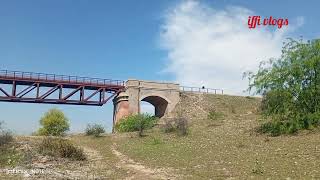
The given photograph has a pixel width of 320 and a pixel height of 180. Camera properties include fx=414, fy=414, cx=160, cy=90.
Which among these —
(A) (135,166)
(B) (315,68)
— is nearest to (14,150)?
(A) (135,166)

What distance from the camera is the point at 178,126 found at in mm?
35125

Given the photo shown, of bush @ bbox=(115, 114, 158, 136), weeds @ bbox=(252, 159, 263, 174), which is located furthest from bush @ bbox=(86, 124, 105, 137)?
weeds @ bbox=(252, 159, 263, 174)

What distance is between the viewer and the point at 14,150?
2467cm

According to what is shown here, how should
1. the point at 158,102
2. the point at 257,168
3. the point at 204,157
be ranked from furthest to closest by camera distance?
1. the point at 158,102
2. the point at 204,157
3. the point at 257,168

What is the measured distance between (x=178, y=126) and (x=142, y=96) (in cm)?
1909

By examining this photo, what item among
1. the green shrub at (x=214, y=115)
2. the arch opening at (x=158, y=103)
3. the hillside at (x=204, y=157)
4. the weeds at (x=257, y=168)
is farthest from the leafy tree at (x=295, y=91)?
the arch opening at (x=158, y=103)

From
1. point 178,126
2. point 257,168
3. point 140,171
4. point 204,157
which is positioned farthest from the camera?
point 178,126

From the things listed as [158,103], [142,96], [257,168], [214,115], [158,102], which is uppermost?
[142,96]

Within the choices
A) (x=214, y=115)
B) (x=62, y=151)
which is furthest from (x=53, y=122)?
(x=62, y=151)

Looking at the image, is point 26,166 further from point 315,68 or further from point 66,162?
point 315,68

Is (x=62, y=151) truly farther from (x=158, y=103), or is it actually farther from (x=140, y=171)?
(x=158, y=103)

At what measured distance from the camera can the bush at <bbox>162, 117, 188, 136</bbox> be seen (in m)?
33.6

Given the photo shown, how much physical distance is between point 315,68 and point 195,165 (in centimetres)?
1291

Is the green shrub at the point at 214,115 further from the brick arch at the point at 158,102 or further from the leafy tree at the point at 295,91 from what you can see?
the leafy tree at the point at 295,91
